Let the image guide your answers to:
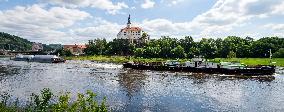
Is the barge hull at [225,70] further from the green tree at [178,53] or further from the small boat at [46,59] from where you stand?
the green tree at [178,53]

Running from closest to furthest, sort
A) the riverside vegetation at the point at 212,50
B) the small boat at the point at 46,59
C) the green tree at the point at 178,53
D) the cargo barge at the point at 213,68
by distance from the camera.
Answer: the cargo barge at the point at 213,68 < the small boat at the point at 46,59 < the riverside vegetation at the point at 212,50 < the green tree at the point at 178,53

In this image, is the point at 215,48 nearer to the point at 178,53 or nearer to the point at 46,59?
the point at 178,53

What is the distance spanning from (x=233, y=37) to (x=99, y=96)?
5979 inches

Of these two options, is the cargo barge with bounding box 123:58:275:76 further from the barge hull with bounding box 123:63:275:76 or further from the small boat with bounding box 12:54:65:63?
the small boat with bounding box 12:54:65:63

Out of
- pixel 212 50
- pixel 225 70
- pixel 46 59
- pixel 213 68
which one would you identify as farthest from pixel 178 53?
pixel 225 70

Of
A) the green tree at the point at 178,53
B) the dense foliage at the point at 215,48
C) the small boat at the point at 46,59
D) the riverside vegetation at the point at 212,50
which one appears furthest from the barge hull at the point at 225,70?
the green tree at the point at 178,53

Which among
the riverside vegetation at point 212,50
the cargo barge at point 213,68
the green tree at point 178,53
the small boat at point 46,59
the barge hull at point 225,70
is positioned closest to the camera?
the barge hull at point 225,70

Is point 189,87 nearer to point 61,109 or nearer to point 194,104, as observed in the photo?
point 194,104

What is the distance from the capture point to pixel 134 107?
3997cm

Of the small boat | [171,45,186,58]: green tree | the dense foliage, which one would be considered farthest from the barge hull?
[171,45,186,58]: green tree

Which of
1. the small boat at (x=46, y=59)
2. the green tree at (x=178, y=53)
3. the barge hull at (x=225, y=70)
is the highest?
the green tree at (x=178, y=53)

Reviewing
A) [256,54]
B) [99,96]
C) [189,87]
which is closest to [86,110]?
[99,96]

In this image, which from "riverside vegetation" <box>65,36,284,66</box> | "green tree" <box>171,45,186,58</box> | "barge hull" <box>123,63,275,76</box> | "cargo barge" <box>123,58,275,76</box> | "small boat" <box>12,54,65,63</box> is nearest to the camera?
"barge hull" <box>123,63,275,76</box>

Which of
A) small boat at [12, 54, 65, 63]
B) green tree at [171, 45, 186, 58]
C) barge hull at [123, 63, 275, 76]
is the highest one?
green tree at [171, 45, 186, 58]
